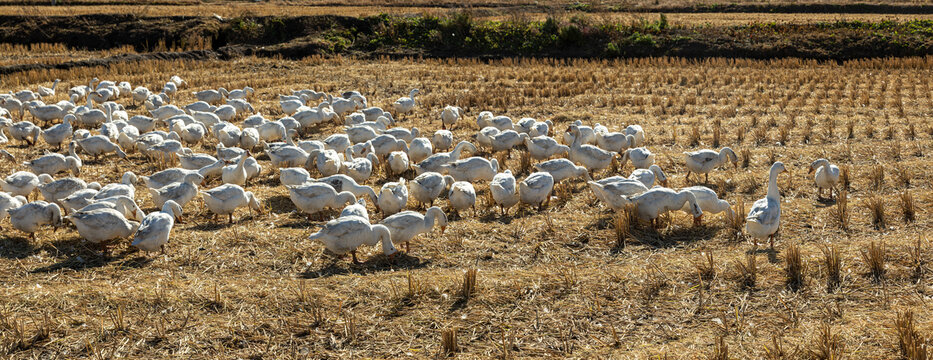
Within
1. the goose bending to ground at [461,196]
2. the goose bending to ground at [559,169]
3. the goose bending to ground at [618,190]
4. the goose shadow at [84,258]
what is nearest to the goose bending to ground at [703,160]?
the goose bending to ground at [559,169]

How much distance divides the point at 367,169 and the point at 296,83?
13335mm

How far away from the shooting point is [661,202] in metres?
8.65

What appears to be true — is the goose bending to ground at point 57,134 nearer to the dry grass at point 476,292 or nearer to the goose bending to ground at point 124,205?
the dry grass at point 476,292

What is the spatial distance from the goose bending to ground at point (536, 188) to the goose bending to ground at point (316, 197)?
2.27 metres

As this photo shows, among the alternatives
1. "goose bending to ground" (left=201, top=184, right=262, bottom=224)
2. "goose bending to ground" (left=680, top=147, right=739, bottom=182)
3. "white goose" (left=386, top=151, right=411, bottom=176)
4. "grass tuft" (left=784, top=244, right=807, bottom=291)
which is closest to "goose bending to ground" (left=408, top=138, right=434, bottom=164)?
"white goose" (left=386, top=151, right=411, bottom=176)

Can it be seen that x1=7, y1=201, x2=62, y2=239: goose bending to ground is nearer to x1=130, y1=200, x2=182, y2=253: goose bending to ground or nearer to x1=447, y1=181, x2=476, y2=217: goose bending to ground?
x1=130, y1=200, x2=182, y2=253: goose bending to ground

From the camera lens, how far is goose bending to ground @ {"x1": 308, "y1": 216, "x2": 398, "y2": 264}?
7.62m

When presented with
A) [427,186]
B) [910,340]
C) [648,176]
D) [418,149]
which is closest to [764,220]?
[910,340]

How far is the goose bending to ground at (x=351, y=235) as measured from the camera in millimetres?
7617

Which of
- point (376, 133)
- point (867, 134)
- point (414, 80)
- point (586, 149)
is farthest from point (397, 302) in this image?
point (414, 80)

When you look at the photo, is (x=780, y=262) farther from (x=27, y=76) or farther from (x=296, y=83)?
(x=27, y=76)

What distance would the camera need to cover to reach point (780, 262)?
7578 mm

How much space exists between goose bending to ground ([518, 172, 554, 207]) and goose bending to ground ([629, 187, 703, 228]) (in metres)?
1.28

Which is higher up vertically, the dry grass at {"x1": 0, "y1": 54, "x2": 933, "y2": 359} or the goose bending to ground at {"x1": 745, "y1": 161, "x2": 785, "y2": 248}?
the goose bending to ground at {"x1": 745, "y1": 161, "x2": 785, "y2": 248}
